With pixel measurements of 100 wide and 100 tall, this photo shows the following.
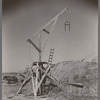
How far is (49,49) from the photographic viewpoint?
12.2ft

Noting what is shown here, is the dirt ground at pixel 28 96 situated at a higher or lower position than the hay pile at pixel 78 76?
lower

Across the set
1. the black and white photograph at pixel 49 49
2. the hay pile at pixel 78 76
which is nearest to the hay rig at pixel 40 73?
the black and white photograph at pixel 49 49

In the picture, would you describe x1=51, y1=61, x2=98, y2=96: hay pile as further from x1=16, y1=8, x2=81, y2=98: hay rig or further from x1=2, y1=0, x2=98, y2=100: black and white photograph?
x1=16, y1=8, x2=81, y2=98: hay rig

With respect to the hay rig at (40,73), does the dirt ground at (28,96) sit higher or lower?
lower

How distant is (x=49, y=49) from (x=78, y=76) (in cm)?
60

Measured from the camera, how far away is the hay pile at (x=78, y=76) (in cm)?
368

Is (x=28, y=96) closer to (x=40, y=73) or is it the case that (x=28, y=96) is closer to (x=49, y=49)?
(x=40, y=73)

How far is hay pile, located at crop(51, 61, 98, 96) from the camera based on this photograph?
368cm

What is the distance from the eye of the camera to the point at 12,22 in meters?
3.72

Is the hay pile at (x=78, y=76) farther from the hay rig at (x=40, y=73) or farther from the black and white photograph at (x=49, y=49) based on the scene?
the hay rig at (x=40, y=73)

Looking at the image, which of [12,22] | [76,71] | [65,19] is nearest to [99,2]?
[65,19]

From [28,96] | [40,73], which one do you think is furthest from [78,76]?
[28,96]

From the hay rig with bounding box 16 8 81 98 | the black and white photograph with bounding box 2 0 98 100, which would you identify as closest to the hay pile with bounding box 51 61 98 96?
the black and white photograph with bounding box 2 0 98 100

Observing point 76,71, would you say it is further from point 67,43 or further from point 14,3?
point 14,3
